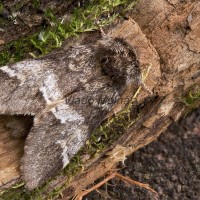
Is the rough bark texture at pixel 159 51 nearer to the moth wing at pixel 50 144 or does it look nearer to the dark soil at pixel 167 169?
the moth wing at pixel 50 144

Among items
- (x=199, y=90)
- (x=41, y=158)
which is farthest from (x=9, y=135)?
(x=199, y=90)

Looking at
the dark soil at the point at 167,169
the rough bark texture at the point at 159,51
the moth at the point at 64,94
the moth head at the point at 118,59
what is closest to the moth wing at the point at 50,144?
the moth at the point at 64,94

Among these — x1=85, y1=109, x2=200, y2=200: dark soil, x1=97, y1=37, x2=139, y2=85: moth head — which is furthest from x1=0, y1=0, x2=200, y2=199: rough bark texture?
x1=85, y1=109, x2=200, y2=200: dark soil

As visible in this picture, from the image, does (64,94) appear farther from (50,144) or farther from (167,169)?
(167,169)

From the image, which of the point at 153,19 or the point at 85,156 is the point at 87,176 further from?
the point at 153,19

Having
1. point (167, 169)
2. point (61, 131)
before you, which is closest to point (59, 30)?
point (61, 131)
